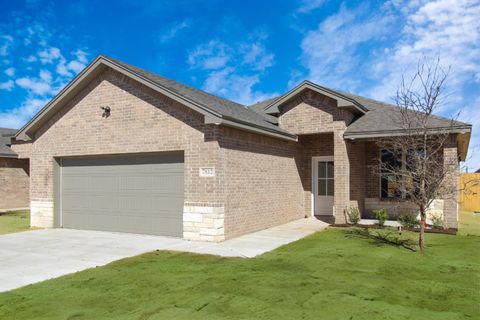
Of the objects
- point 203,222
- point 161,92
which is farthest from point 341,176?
point 161,92

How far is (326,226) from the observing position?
14109 mm

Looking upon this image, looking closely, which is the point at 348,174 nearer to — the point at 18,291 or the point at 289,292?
the point at 289,292

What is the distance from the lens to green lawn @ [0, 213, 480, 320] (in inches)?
216

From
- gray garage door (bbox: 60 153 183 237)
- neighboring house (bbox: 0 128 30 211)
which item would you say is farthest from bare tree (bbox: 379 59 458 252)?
neighboring house (bbox: 0 128 30 211)

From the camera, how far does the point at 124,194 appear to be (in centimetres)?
1299

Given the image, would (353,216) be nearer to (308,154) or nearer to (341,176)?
(341,176)

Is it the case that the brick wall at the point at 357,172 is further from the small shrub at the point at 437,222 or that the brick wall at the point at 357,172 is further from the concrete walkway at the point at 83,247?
the small shrub at the point at 437,222

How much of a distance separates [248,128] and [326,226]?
489cm

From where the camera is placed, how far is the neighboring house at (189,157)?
11359 mm

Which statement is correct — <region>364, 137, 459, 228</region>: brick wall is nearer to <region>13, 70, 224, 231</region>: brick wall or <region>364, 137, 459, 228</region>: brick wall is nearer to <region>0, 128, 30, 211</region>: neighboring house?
<region>13, 70, 224, 231</region>: brick wall

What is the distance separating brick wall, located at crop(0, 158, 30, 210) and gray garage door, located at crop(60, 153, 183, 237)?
12115 millimetres

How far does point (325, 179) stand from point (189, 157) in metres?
7.33

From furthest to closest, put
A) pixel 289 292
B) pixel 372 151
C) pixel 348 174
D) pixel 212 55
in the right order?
1. pixel 212 55
2. pixel 372 151
3. pixel 348 174
4. pixel 289 292

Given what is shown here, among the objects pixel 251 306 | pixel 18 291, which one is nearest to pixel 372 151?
pixel 251 306
